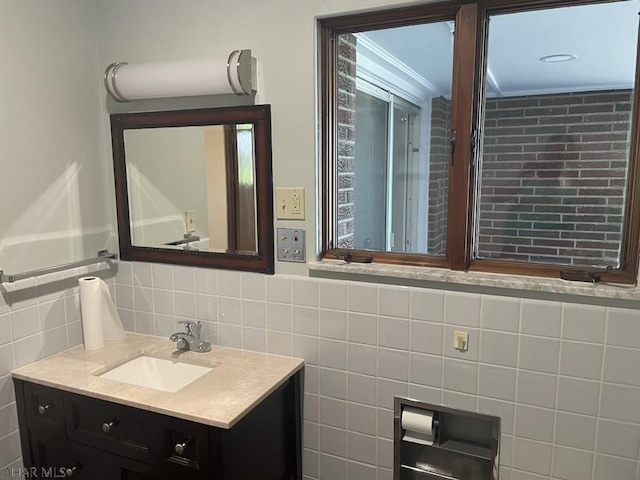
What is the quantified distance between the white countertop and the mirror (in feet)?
1.23

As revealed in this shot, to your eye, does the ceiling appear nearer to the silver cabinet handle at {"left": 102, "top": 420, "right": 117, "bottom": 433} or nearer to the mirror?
the mirror

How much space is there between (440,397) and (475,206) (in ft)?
2.28

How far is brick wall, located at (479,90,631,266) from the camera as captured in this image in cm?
156

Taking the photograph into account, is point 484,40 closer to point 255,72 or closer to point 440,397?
point 255,72

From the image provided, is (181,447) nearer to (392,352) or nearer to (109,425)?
(109,425)

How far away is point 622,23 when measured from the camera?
163 cm

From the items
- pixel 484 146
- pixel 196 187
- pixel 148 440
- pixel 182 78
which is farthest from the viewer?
pixel 196 187

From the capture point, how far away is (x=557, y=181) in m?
1.72

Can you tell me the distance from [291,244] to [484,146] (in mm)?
805

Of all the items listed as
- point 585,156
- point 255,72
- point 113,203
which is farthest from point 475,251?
point 113,203

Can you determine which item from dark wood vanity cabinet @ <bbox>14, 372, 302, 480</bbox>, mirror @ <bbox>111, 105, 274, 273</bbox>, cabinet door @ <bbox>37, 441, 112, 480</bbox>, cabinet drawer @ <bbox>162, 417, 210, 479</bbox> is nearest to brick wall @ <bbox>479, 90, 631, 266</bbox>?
mirror @ <bbox>111, 105, 274, 273</bbox>

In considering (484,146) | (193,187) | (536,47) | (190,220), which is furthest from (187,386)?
(536,47)

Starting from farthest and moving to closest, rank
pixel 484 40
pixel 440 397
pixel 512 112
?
pixel 512 112 → pixel 440 397 → pixel 484 40

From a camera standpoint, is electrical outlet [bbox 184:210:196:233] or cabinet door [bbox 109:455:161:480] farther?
electrical outlet [bbox 184:210:196:233]
